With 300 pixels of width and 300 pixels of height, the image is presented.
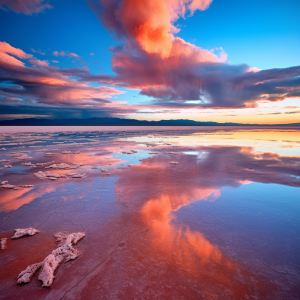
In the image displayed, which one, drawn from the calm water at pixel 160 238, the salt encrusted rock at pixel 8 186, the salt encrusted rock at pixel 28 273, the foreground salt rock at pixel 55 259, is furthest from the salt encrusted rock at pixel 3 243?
the salt encrusted rock at pixel 8 186

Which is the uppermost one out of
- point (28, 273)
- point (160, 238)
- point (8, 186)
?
point (28, 273)

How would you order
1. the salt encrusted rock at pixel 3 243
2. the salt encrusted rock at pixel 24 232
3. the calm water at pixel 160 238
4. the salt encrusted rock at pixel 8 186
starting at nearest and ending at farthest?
1. the calm water at pixel 160 238
2. the salt encrusted rock at pixel 3 243
3. the salt encrusted rock at pixel 24 232
4. the salt encrusted rock at pixel 8 186

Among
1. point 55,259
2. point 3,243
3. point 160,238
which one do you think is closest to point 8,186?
point 3,243

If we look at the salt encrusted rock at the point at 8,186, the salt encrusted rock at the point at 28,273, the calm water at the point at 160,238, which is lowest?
the salt encrusted rock at the point at 8,186

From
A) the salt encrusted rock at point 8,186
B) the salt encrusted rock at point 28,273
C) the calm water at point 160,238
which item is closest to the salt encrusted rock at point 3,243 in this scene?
the calm water at point 160,238

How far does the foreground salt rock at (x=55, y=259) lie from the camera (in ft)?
7.80

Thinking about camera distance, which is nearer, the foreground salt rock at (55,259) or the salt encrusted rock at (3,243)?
the foreground salt rock at (55,259)

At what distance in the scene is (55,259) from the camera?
2713 millimetres

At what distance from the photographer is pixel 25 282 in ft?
7.68

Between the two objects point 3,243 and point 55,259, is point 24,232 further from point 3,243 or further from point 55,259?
point 55,259

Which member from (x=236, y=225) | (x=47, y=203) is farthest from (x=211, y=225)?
(x=47, y=203)

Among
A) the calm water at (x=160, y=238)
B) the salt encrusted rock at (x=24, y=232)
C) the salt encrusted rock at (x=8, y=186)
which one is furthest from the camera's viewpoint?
the salt encrusted rock at (x=8, y=186)

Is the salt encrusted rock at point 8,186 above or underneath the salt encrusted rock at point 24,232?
underneath

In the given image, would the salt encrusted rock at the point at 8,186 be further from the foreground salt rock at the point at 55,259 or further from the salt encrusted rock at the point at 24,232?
the foreground salt rock at the point at 55,259
